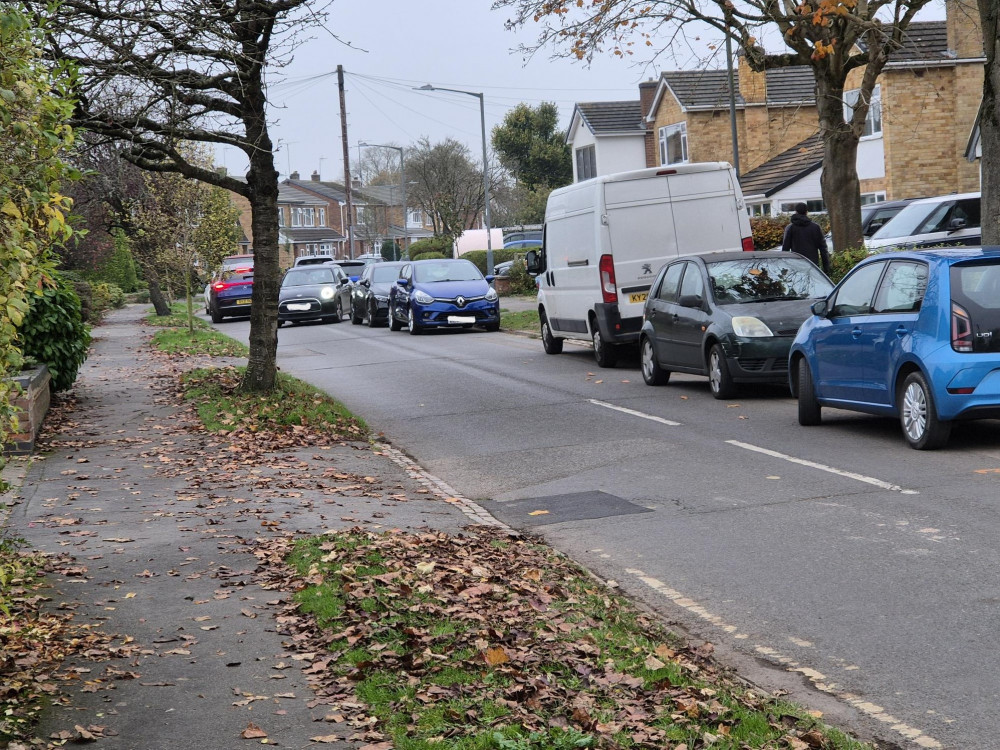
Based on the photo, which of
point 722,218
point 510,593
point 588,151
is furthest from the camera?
point 588,151

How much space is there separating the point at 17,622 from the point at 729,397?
405 inches

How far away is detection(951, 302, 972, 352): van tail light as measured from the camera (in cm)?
1010

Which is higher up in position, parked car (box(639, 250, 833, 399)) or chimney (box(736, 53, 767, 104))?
chimney (box(736, 53, 767, 104))

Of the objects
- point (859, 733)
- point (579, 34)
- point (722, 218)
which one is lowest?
point (859, 733)

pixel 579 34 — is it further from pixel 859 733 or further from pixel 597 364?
pixel 859 733

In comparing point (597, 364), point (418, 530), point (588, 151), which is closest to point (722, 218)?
point (597, 364)

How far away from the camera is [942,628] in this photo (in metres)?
5.83

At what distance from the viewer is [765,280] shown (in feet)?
50.3

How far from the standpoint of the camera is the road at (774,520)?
5.39 metres

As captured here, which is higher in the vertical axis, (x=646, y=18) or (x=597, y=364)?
Result: (x=646, y=18)

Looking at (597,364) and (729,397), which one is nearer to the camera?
(729,397)

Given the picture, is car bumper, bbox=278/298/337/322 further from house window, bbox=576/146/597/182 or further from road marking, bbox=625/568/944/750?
road marking, bbox=625/568/944/750

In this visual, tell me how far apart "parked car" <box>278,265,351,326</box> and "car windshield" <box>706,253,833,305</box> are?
73.3 ft

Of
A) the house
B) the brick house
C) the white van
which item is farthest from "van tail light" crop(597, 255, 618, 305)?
the house
